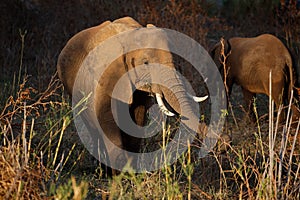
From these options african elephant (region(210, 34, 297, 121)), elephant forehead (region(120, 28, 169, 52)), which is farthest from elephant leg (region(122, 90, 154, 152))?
african elephant (region(210, 34, 297, 121))

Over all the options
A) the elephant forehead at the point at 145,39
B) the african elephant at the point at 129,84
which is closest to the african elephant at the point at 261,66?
the african elephant at the point at 129,84

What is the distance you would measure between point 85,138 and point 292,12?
6.85 meters

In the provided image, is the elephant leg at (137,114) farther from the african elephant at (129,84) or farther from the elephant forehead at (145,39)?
the elephant forehead at (145,39)

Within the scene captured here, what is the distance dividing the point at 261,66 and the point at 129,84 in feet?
11.6

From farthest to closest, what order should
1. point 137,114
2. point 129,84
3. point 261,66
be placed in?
point 261,66
point 137,114
point 129,84

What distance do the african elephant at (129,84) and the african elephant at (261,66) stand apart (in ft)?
7.68

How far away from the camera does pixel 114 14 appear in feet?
40.5

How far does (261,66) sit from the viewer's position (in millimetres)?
8625

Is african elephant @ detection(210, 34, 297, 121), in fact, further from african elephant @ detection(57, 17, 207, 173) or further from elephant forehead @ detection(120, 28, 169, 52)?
elephant forehead @ detection(120, 28, 169, 52)

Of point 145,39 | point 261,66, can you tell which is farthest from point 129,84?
point 261,66

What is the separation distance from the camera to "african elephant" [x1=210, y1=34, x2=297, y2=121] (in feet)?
27.3

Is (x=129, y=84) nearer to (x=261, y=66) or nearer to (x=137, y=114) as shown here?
(x=137, y=114)

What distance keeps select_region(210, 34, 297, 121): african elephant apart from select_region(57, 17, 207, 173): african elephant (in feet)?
7.68

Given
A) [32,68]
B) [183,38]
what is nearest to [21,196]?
[183,38]
